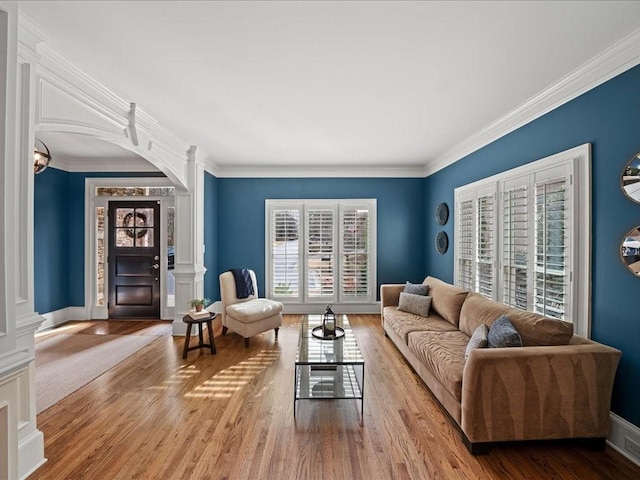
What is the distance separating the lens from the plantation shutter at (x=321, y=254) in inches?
227

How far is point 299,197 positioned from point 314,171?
54cm

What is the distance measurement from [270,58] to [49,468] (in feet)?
10.1

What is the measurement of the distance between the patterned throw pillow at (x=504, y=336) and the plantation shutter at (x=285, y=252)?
3.74 meters

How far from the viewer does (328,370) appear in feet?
10.4

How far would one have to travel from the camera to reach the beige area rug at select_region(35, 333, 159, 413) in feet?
9.81

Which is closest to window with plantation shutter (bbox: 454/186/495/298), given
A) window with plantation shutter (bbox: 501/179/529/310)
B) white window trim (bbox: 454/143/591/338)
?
window with plantation shutter (bbox: 501/179/529/310)

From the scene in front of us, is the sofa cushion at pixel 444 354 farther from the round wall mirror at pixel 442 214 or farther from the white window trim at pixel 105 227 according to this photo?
the white window trim at pixel 105 227

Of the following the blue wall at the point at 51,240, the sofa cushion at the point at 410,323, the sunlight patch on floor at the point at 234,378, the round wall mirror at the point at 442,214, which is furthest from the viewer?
the round wall mirror at the point at 442,214

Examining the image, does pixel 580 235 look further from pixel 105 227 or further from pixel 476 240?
pixel 105 227

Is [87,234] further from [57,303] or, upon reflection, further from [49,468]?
[49,468]

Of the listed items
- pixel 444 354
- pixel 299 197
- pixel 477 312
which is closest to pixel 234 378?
pixel 444 354

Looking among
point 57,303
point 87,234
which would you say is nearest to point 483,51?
point 87,234

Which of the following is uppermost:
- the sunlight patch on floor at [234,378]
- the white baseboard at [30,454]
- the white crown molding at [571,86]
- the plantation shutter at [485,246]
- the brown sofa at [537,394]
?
the white crown molding at [571,86]

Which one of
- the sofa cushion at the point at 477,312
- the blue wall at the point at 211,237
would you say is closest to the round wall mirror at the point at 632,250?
the sofa cushion at the point at 477,312
